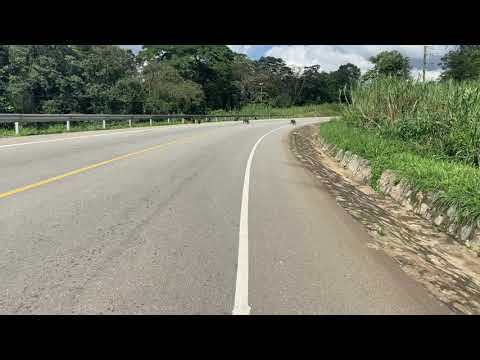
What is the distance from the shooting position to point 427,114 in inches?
411

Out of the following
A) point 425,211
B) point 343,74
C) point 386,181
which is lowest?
point 425,211

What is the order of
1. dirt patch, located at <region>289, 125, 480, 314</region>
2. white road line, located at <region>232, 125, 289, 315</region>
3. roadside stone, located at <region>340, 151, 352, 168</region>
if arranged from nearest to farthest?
white road line, located at <region>232, 125, 289, 315</region>, dirt patch, located at <region>289, 125, 480, 314</region>, roadside stone, located at <region>340, 151, 352, 168</region>

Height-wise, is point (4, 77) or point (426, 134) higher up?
point (4, 77)

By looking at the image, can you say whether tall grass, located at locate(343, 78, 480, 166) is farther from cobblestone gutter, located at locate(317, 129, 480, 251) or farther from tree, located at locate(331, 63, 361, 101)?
tree, located at locate(331, 63, 361, 101)

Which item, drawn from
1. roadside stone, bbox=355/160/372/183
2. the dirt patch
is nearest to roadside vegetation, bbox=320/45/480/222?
roadside stone, bbox=355/160/372/183

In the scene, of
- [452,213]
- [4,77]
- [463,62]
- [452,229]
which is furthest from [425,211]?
[463,62]

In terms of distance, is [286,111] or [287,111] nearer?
[286,111]

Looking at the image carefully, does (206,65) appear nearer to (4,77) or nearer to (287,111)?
(287,111)

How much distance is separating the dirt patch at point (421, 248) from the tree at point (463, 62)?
39726 mm

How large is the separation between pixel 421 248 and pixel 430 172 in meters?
2.61

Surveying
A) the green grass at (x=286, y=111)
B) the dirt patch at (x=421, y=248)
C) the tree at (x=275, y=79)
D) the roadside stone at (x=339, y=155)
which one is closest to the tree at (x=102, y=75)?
the roadside stone at (x=339, y=155)

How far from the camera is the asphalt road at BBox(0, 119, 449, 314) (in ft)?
9.93

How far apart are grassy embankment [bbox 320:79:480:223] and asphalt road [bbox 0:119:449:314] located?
182cm

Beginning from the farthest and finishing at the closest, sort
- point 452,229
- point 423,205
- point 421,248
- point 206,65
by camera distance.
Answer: point 206,65
point 423,205
point 452,229
point 421,248
